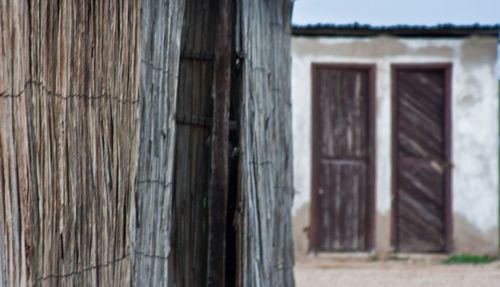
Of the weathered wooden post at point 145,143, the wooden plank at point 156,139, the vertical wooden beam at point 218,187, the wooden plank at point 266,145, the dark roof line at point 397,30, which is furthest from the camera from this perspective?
the dark roof line at point 397,30

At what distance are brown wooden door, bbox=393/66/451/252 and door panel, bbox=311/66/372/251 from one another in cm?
42

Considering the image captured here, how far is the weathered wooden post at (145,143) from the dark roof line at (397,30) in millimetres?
7699

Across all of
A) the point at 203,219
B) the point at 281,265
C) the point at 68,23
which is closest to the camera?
the point at 68,23

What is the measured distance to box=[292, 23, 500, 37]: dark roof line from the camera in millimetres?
14977

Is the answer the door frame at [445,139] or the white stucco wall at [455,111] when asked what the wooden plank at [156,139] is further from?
the door frame at [445,139]

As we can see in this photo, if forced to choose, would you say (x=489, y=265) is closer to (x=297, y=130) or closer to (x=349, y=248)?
(x=349, y=248)

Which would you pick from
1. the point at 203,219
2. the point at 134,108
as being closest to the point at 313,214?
the point at 203,219

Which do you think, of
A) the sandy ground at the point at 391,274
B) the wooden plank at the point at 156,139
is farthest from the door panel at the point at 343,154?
the wooden plank at the point at 156,139

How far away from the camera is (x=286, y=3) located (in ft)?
24.0

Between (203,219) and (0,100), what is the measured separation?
229 cm

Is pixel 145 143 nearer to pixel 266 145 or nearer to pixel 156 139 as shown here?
pixel 156 139

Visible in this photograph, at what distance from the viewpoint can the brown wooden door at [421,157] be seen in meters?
15.2

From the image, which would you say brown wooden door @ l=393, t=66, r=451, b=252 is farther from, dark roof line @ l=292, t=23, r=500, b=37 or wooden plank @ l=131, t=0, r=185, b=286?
wooden plank @ l=131, t=0, r=185, b=286

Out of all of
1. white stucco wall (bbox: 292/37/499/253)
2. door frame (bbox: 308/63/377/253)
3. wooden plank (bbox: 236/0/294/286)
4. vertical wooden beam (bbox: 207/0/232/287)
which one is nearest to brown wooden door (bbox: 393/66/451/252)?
white stucco wall (bbox: 292/37/499/253)
